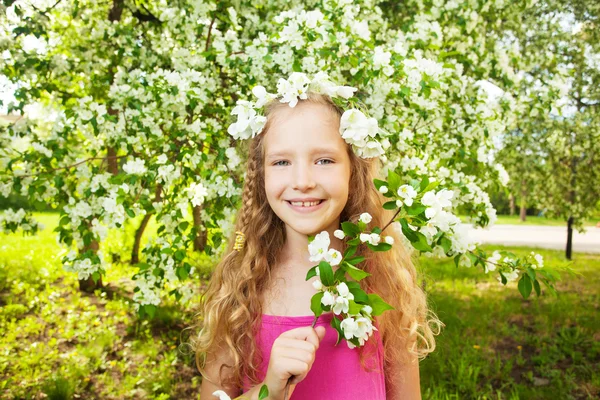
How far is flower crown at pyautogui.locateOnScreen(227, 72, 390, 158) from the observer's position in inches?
55.1

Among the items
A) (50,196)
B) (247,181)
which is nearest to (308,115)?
(247,181)

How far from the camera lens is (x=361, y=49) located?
104 inches

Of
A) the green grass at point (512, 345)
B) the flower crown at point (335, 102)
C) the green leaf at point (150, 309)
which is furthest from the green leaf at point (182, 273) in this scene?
the green grass at point (512, 345)

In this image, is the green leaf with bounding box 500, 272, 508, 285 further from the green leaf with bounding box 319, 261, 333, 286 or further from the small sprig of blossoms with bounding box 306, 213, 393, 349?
the green leaf with bounding box 319, 261, 333, 286

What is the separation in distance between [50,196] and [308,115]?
6.59 ft

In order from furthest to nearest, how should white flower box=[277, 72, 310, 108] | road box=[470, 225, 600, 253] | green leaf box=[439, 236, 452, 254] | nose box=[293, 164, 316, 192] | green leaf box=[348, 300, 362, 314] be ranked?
1. road box=[470, 225, 600, 253]
2. green leaf box=[439, 236, 452, 254]
3. white flower box=[277, 72, 310, 108]
4. nose box=[293, 164, 316, 192]
5. green leaf box=[348, 300, 362, 314]

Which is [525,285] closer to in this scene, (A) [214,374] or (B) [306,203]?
(B) [306,203]

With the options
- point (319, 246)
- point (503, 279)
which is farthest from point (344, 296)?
point (503, 279)

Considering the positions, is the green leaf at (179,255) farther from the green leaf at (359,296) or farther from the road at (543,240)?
the road at (543,240)

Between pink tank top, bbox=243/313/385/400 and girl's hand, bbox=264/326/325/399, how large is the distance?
25 cm

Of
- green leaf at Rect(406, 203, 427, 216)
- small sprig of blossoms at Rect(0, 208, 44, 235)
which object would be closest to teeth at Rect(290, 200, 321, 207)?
green leaf at Rect(406, 203, 427, 216)

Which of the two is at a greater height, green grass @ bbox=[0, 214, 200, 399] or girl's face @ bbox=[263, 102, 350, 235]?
girl's face @ bbox=[263, 102, 350, 235]

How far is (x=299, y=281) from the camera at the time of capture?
5.17 feet

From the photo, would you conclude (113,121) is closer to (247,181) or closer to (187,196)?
(187,196)
